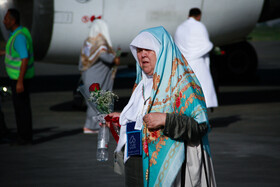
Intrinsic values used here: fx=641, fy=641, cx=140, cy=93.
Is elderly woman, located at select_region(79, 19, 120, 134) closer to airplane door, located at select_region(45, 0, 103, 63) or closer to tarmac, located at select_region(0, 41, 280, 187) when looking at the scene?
tarmac, located at select_region(0, 41, 280, 187)

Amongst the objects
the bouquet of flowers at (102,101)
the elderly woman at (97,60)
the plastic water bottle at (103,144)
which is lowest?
the elderly woman at (97,60)

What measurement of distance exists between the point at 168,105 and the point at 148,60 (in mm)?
323

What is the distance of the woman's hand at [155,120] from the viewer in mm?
3555

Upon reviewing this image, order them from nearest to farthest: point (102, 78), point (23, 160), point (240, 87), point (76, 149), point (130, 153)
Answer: point (130, 153)
point (23, 160)
point (76, 149)
point (102, 78)
point (240, 87)

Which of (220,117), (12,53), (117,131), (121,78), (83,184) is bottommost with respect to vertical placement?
(121,78)

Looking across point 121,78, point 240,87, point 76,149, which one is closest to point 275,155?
point 76,149

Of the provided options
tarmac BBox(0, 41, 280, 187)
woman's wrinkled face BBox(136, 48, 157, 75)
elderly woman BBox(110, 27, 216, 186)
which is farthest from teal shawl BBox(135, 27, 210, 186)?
tarmac BBox(0, 41, 280, 187)

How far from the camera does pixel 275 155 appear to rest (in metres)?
8.05

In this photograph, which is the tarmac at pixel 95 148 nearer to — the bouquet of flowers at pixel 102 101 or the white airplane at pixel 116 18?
the bouquet of flowers at pixel 102 101

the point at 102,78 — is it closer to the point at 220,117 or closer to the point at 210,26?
the point at 220,117

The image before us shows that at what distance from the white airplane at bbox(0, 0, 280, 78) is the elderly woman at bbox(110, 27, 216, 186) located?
8063mm

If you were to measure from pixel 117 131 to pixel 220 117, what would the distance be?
7325mm

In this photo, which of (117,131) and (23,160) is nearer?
(117,131)

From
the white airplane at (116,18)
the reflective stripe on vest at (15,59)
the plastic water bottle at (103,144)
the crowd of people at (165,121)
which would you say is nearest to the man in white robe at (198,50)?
the white airplane at (116,18)
